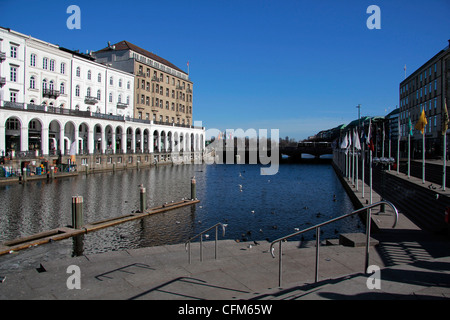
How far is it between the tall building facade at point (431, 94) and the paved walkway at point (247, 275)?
3985cm

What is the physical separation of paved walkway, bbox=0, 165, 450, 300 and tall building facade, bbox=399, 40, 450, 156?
3985 cm

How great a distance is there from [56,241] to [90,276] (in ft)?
23.6

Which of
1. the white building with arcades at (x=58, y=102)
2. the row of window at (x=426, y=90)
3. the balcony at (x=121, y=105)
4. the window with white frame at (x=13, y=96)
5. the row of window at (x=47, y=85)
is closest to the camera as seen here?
the white building with arcades at (x=58, y=102)

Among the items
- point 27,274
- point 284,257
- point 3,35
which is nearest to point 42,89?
point 3,35

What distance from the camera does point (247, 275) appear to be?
8.61m

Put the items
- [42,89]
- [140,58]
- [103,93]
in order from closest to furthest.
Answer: [42,89] → [103,93] → [140,58]

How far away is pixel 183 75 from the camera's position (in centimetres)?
9488

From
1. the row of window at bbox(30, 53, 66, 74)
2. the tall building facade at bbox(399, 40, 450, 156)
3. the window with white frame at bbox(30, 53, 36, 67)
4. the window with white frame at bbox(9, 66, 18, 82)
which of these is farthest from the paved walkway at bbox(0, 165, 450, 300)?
the row of window at bbox(30, 53, 66, 74)

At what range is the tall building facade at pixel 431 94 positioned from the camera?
48.2 m

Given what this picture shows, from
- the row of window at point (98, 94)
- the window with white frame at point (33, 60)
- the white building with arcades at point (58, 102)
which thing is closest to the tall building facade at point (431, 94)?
the white building with arcades at point (58, 102)

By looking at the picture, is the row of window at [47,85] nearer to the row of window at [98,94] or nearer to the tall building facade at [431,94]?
the row of window at [98,94]

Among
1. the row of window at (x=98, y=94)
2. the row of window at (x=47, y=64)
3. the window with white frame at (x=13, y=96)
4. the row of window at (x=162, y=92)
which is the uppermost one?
the row of window at (x=162, y=92)
